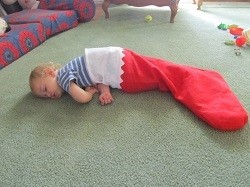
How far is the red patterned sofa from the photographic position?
1.50 m

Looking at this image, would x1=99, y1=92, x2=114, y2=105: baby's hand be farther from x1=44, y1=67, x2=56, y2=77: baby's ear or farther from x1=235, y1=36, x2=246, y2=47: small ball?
x1=235, y1=36, x2=246, y2=47: small ball

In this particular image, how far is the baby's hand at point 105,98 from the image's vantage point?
1036 millimetres

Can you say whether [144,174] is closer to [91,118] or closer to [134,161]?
[134,161]

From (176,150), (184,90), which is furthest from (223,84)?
(176,150)

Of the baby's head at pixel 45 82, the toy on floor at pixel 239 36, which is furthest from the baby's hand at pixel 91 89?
the toy on floor at pixel 239 36

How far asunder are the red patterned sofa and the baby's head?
1.67ft

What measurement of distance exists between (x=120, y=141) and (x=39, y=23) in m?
1.27

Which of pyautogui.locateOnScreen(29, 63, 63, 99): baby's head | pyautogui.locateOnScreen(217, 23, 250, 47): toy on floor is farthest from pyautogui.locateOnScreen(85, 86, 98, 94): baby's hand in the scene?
pyautogui.locateOnScreen(217, 23, 250, 47): toy on floor

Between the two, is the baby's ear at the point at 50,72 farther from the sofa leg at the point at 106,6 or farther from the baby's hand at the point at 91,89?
the sofa leg at the point at 106,6

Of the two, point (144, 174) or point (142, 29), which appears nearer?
point (144, 174)

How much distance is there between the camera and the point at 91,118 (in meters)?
0.96

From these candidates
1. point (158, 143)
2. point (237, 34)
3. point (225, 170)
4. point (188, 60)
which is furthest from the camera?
point (237, 34)

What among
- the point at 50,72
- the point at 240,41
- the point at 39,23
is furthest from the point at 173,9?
the point at 50,72

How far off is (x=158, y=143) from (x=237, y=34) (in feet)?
4.12
